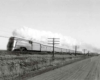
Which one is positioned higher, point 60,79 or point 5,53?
point 5,53

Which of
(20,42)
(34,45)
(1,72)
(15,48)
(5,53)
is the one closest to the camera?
(1,72)

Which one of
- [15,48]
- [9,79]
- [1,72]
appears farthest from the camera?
[15,48]

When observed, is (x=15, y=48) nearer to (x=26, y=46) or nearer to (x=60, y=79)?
(x=26, y=46)

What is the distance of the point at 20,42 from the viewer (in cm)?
3853

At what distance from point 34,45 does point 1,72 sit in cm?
3044

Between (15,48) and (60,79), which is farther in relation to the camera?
(15,48)

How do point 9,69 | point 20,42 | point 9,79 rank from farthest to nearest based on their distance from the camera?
point 20,42, point 9,69, point 9,79

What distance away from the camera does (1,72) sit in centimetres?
1321

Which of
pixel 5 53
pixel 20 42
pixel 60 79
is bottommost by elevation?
pixel 60 79

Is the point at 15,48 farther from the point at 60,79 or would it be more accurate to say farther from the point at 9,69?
the point at 60,79

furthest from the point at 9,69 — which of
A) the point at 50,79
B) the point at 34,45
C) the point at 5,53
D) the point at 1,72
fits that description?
the point at 34,45

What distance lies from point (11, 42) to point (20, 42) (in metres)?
2.49

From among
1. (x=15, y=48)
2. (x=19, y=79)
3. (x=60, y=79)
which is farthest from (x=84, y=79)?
(x=15, y=48)

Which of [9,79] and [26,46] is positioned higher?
[26,46]
